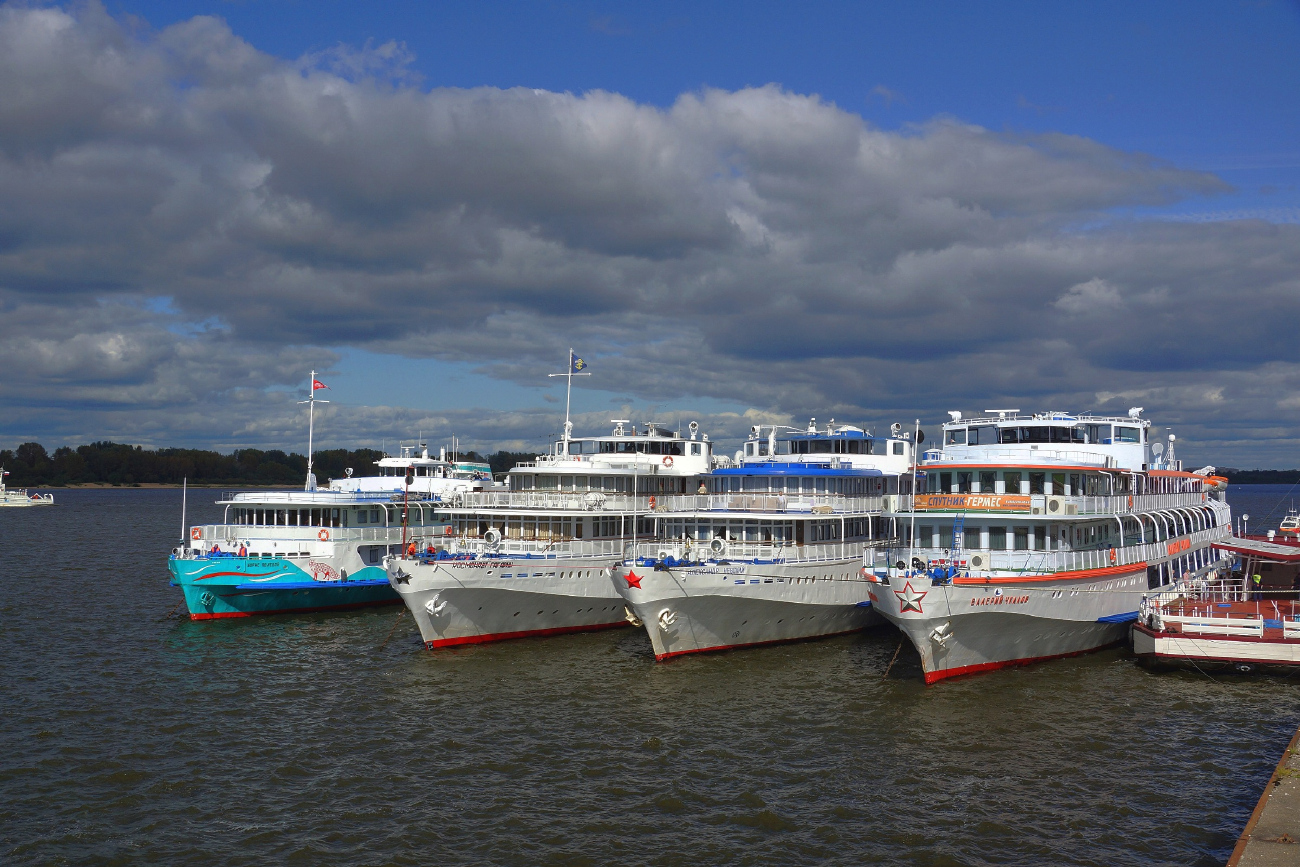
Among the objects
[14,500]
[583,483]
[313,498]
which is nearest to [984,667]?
[583,483]

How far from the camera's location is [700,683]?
1212 inches

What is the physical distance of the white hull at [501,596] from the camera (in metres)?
34.9

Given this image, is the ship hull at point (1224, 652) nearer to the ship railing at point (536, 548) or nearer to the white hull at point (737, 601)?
the white hull at point (737, 601)

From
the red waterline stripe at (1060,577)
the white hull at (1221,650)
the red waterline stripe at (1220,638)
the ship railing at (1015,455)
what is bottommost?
the white hull at (1221,650)

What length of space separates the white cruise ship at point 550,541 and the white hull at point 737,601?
3053 mm

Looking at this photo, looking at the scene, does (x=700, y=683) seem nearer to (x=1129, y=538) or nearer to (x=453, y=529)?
(x=453, y=529)

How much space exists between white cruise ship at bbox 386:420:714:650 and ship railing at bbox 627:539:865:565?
196cm

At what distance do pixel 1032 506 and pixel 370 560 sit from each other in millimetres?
32397

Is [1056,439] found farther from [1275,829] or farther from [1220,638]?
[1275,829]

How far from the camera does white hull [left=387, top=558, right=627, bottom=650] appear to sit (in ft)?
115

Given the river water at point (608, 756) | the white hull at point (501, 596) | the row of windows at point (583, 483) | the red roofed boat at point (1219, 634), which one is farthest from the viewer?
the row of windows at point (583, 483)

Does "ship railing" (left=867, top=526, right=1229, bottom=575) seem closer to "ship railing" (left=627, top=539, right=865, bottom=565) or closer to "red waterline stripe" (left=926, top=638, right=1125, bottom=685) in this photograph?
"ship railing" (left=627, top=539, right=865, bottom=565)

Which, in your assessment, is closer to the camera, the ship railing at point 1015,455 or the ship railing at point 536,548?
the ship railing at point 1015,455

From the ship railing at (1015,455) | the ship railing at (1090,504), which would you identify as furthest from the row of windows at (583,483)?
the ship railing at (1015,455)
